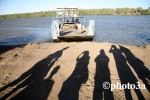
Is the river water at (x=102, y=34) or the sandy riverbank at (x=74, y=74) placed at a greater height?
the sandy riverbank at (x=74, y=74)

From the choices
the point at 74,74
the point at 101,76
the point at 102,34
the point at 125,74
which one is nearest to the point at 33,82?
the point at 74,74

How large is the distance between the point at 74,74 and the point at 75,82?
2.63ft

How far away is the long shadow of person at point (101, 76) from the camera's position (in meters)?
5.32

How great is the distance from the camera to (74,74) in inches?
276

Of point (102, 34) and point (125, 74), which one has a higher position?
point (125, 74)

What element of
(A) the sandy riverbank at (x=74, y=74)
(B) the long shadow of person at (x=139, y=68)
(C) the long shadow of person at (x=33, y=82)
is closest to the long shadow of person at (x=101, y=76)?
(A) the sandy riverbank at (x=74, y=74)

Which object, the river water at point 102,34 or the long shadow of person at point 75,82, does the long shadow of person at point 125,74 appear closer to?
the long shadow of person at point 75,82

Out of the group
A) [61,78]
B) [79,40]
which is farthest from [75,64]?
[79,40]

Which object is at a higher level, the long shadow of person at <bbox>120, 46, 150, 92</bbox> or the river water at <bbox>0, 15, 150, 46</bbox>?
the long shadow of person at <bbox>120, 46, 150, 92</bbox>

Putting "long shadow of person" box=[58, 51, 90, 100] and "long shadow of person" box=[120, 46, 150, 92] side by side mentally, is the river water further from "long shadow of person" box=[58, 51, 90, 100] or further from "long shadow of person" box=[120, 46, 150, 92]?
Answer: "long shadow of person" box=[58, 51, 90, 100]

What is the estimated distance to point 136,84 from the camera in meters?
6.04

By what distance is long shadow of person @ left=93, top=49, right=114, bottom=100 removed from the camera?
5316mm

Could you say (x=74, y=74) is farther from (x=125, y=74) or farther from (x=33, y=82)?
(x=125, y=74)

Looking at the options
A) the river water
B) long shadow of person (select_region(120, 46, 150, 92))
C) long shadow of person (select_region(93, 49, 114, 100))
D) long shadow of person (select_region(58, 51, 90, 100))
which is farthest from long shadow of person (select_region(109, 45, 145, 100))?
the river water
